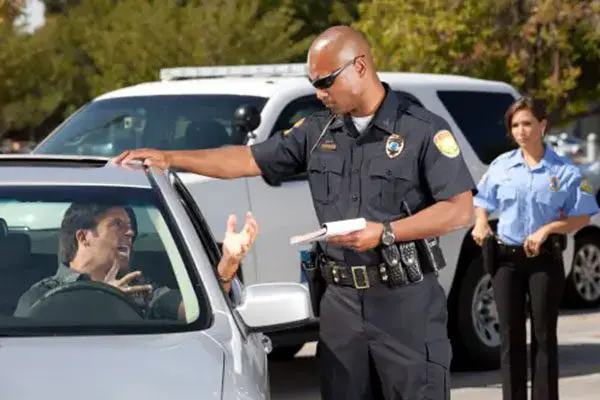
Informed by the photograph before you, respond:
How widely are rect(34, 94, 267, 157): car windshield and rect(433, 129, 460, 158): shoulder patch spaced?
4.50m

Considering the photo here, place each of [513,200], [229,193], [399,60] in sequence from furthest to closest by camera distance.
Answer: [399,60], [229,193], [513,200]

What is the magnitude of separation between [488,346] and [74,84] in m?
50.4

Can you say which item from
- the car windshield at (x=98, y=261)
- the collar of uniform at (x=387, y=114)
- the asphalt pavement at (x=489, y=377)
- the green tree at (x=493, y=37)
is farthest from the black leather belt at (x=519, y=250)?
the green tree at (x=493, y=37)

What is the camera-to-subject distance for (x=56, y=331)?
5.07 metres

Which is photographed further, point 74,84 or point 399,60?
point 74,84

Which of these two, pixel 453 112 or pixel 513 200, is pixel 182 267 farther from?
pixel 453 112

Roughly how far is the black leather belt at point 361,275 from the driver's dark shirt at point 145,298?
0.71 meters

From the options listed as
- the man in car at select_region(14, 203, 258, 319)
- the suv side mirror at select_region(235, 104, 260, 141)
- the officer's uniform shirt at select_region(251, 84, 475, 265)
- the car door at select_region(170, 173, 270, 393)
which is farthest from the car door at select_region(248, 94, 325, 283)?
the man in car at select_region(14, 203, 258, 319)

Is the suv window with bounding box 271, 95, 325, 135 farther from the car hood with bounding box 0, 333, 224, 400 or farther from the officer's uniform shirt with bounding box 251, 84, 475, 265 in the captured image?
the car hood with bounding box 0, 333, 224, 400

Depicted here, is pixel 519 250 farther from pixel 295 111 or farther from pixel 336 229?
pixel 336 229

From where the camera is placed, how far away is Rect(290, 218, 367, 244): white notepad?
17.7 feet

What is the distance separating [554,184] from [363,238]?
11.7 ft

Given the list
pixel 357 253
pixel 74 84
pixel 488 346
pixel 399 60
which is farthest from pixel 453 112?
pixel 74 84

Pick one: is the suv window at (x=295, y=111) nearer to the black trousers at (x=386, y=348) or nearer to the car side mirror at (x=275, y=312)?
the black trousers at (x=386, y=348)
